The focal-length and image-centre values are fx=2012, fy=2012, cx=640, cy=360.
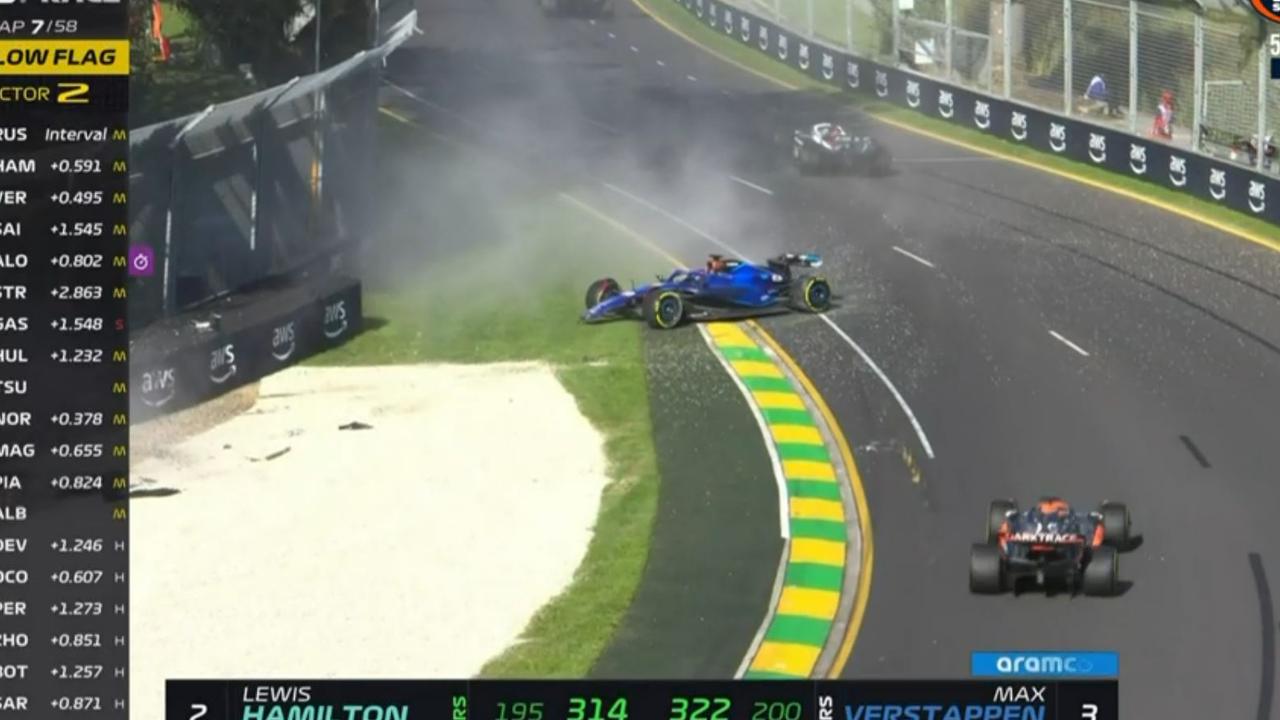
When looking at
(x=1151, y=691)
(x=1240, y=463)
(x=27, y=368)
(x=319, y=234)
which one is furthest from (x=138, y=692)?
(x=319, y=234)

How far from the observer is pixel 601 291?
4197cm

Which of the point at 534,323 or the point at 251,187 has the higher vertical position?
the point at 251,187

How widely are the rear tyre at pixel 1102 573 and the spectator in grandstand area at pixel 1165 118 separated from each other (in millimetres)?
29551

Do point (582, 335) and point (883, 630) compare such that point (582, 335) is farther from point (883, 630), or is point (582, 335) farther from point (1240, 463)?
point (883, 630)

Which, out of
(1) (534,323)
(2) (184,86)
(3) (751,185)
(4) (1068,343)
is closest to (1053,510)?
(4) (1068,343)

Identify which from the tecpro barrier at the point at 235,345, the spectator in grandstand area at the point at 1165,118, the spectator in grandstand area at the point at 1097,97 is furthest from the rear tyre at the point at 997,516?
the spectator in grandstand area at the point at 1097,97

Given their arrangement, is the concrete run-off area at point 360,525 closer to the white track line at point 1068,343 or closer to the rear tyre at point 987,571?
the rear tyre at point 987,571

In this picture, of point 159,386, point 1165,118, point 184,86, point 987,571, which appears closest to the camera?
point 987,571

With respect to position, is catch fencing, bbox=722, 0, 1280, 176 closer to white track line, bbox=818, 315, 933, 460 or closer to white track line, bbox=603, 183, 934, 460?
white track line, bbox=603, 183, 934, 460

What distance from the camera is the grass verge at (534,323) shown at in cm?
2542

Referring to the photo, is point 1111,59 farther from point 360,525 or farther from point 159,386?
point 360,525

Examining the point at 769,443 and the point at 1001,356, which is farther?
the point at 1001,356

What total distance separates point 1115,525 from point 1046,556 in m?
2.23

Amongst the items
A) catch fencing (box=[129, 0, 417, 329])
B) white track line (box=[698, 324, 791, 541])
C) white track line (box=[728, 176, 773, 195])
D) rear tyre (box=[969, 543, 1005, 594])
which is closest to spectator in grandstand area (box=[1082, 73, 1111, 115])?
white track line (box=[728, 176, 773, 195])
